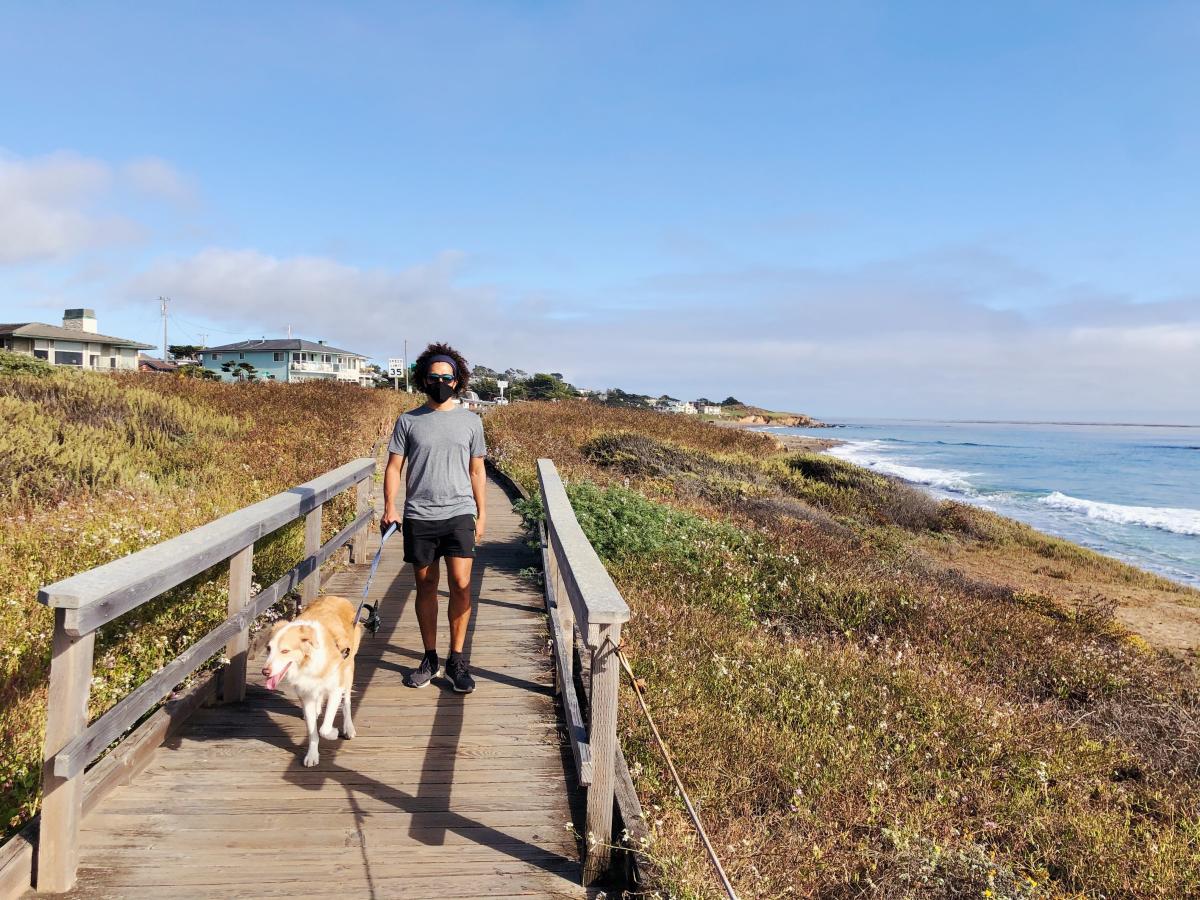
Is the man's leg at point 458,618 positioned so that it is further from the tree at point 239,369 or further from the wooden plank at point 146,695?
the tree at point 239,369

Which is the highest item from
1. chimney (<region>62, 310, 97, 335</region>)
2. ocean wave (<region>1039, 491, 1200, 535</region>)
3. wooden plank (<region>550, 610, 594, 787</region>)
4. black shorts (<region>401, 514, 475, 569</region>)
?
chimney (<region>62, 310, 97, 335</region>)

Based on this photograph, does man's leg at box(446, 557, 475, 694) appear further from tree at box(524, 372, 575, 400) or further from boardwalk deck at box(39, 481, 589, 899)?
tree at box(524, 372, 575, 400)

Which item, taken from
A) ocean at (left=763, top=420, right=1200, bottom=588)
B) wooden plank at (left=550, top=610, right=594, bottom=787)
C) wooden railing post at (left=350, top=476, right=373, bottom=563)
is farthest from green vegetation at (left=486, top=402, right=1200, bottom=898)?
ocean at (left=763, top=420, right=1200, bottom=588)

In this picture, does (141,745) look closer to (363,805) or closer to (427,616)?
(363,805)

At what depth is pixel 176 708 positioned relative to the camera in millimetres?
3836

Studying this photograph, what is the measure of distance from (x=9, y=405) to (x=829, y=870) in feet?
40.2

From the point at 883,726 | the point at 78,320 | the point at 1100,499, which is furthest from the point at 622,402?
the point at 883,726

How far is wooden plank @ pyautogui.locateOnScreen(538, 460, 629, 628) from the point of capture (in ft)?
8.50

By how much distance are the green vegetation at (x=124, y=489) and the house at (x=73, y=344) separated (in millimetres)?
39083

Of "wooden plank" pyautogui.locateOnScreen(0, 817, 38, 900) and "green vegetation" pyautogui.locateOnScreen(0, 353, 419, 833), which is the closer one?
"wooden plank" pyautogui.locateOnScreen(0, 817, 38, 900)

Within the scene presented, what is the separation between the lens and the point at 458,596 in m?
4.44

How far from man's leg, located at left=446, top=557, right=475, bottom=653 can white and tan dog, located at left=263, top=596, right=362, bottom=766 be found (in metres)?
0.68

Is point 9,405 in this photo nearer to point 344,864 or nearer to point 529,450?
point 529,450

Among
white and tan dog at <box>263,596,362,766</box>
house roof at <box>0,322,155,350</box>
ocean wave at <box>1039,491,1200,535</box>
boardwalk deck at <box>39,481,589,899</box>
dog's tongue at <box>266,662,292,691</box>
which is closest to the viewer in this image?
boardwalk deck at <box>39,481,589,899</box>
